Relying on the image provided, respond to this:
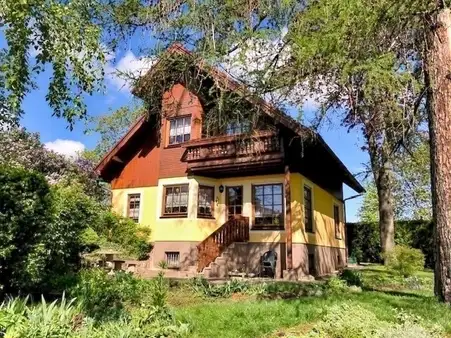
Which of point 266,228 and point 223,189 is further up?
point 223,189

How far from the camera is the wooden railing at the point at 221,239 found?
47.2 feet

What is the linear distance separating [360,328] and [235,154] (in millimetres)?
10320

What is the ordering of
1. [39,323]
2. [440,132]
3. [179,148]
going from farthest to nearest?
1. [179,148]
2. [440,132]
3. [39,323]

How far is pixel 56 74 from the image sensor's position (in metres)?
6.25

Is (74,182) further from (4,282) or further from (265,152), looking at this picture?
(4,282)

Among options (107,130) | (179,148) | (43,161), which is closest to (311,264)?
(179,148)

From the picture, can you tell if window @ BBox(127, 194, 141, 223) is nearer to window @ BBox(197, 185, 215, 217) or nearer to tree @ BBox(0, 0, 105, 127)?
window @ BBox(197, 185, 215, 217)

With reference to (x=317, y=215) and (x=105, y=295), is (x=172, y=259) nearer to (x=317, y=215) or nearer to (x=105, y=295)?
(x=317, y=215)

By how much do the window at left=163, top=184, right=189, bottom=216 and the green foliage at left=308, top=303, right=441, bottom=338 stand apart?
11565mm

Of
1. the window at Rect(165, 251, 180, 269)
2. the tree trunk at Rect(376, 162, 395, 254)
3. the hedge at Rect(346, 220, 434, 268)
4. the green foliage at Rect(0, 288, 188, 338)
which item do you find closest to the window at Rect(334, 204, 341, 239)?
the tree trunk at Rect(376, 162, 395, 254)

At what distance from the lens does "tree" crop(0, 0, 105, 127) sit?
5828 mm

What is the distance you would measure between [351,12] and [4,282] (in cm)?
768

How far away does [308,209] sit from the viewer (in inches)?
640

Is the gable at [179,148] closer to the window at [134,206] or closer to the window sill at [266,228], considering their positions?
the window at [134,206]
